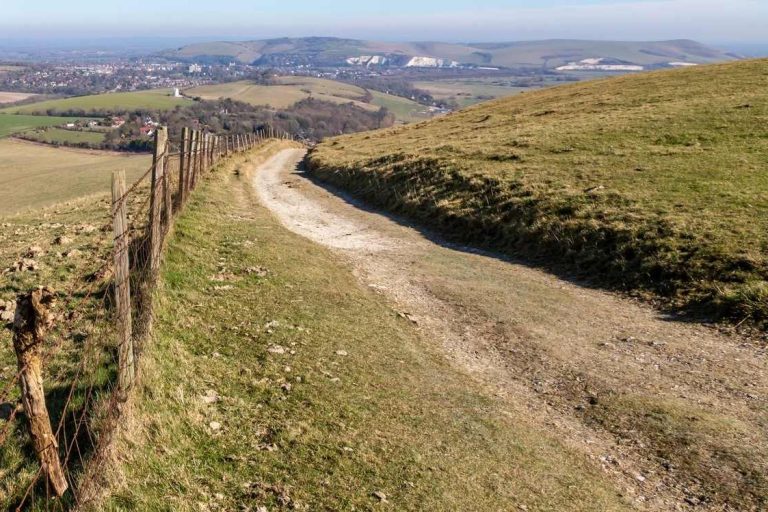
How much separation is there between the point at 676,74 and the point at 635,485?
50.6 m

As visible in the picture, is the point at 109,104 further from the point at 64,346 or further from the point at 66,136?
the point at 64,346

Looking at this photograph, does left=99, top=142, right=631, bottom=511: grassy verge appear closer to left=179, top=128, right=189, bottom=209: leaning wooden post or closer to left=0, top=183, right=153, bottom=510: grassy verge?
left=0, top=183, right=153, bottom=510: grassy verge

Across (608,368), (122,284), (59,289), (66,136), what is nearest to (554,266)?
(608,368)

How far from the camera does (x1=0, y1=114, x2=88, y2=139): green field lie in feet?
381

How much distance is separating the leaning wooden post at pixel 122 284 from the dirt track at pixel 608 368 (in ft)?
18.3

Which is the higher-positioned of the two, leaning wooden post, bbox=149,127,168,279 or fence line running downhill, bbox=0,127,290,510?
leaning wooden post, bbox=149,127,168,279

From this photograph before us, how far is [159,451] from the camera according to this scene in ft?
21.0

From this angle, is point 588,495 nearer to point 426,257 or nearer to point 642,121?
point 426,257

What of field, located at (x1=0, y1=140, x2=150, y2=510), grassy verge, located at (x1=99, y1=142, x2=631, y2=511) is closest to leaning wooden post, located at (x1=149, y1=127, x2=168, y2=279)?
field, located at (x1=0, y1=140, x2=150, y2=510)

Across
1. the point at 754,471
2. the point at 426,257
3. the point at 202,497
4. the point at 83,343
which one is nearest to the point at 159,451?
the point at 202,497

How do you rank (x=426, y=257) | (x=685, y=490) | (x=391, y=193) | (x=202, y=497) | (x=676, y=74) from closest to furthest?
(x=202, y=497) → (x=685, y=490) → (x=426, y=257) → (x=391, y=193) → (x=676, y=74)

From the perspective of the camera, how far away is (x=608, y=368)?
10211 mm

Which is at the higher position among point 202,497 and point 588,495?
point 202,497

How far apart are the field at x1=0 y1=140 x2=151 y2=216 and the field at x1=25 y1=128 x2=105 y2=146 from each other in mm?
4890
